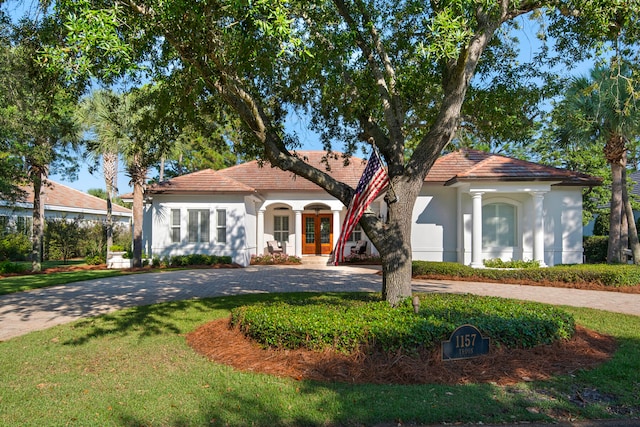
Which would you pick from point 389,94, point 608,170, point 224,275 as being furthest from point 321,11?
point 608,170

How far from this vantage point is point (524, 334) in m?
6.19

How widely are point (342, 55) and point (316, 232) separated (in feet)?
59.7

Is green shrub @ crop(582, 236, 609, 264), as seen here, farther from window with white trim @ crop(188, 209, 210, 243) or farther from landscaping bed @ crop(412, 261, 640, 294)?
window with white trim @ crop(188, 209, 210, 243)

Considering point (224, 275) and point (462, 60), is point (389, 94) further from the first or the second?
point (224, 275)

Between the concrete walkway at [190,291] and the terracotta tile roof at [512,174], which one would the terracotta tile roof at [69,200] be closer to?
the concrete walkway at [190,291]

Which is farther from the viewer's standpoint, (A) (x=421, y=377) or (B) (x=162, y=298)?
(B) (x=162, y=298)

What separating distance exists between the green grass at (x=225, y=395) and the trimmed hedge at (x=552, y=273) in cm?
779

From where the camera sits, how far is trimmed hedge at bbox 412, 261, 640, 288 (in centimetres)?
1324

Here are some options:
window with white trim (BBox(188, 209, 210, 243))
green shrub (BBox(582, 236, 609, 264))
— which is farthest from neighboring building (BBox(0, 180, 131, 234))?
green shrub (BBox(582, 236, 609, 264))

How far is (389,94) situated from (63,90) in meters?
5.84

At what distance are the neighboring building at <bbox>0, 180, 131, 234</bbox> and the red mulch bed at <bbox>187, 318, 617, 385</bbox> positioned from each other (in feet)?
74.7

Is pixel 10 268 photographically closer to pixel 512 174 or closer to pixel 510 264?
pixel 510 264

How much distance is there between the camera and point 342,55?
25.2 feet

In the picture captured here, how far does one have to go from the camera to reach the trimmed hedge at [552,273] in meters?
13.2
